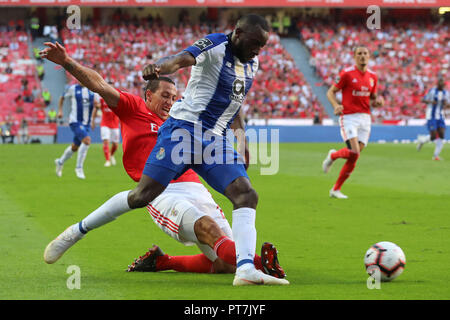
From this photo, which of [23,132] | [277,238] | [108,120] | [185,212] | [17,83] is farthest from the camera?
[17,83]

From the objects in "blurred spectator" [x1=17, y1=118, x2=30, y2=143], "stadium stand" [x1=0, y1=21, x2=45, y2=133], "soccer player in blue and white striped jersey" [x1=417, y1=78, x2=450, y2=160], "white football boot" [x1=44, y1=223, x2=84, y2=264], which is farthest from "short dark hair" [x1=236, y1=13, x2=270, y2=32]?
"stadium stand" [x1=0, y1=21, x2=45, y2=133]

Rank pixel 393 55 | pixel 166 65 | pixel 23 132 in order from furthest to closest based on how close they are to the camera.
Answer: pixel 393 55 < pixel 23 132 < pixel 166 65

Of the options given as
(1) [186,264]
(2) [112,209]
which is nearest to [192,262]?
(1) [186,264]

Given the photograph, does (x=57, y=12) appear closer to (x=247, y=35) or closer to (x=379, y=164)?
(x=379, y=164)

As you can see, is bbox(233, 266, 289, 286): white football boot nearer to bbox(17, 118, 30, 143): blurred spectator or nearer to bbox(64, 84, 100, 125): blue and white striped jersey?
bbox(64, 84, 100, 125): blue and white striped jersey

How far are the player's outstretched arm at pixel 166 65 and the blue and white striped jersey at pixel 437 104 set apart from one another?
20.7m

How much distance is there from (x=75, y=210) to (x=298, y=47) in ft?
122

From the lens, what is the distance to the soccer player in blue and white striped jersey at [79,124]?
17.3 m

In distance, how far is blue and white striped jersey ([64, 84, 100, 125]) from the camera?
1781cm

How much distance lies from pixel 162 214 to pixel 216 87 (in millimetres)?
1207

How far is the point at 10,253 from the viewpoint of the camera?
6.94 meters

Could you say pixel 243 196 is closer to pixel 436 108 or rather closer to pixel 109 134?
pixel 109 134

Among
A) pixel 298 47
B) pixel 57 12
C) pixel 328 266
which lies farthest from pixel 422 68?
pixel 328 266

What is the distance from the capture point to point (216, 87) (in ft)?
19.0
